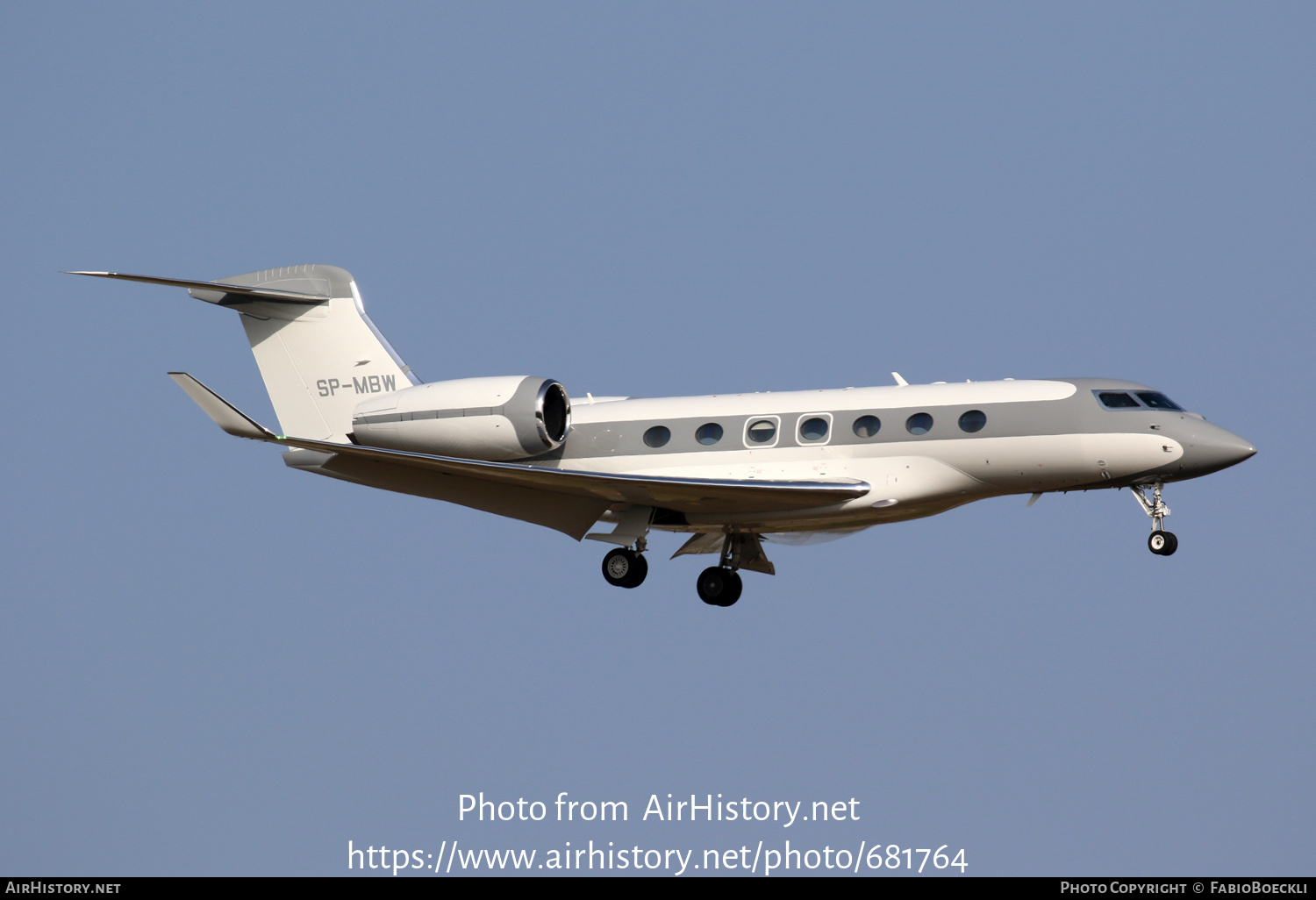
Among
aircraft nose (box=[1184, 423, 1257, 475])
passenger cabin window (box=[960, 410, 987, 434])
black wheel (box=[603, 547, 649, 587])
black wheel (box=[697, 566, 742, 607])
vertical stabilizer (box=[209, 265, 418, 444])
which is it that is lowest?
black wheel (box=[697, 566, 742, 607])

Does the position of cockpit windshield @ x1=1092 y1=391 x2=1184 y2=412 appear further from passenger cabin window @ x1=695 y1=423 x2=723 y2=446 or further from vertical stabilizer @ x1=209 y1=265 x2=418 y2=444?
vertical stabilizer @ x1=209 y1=265 x2=418 y2=444

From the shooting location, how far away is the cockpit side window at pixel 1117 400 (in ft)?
63.6

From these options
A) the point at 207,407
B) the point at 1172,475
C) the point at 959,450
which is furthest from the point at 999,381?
→ the point at 207,407

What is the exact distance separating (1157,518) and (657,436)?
682cm

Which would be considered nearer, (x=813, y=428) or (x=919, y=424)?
(x=919, y=424)

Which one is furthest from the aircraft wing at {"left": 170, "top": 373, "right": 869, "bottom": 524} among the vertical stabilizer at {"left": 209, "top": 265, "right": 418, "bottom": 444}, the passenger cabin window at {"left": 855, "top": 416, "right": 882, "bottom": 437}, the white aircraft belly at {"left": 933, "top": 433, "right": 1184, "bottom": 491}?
the vertical stabilizer at {"left": 209, "top": 265, "right": 418, "bottom": 444}

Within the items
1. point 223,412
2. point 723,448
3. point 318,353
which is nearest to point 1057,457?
point 723,448

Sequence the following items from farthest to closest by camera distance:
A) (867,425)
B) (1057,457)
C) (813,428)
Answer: (813,428) < (867,425) < (1057,457)

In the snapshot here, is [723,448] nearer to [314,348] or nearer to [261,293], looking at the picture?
[314,348]

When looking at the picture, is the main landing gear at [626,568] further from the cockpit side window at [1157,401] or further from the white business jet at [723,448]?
the cockpit side window at [1157,401]

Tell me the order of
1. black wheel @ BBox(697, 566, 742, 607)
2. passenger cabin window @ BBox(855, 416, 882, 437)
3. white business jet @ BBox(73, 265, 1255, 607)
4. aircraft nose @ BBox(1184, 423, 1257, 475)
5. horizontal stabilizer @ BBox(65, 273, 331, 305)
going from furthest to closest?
horizontal stabilizer @ BBox(65, 273, 331, 305)
black wheel @ BBox(697, 566, 742, 607)
passenger cabin window @ BBox(855, 416, 882, 437)
white business jet @ BBox(73, 265, 1255, 607)
aircraft nose @ BBox(1184, 423, 1257, 475)

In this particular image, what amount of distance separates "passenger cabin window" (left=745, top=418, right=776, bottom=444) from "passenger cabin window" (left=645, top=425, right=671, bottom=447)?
A: 47.3 inches

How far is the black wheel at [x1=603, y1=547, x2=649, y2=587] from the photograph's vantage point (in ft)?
68.7

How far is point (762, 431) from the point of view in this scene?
2034cm
